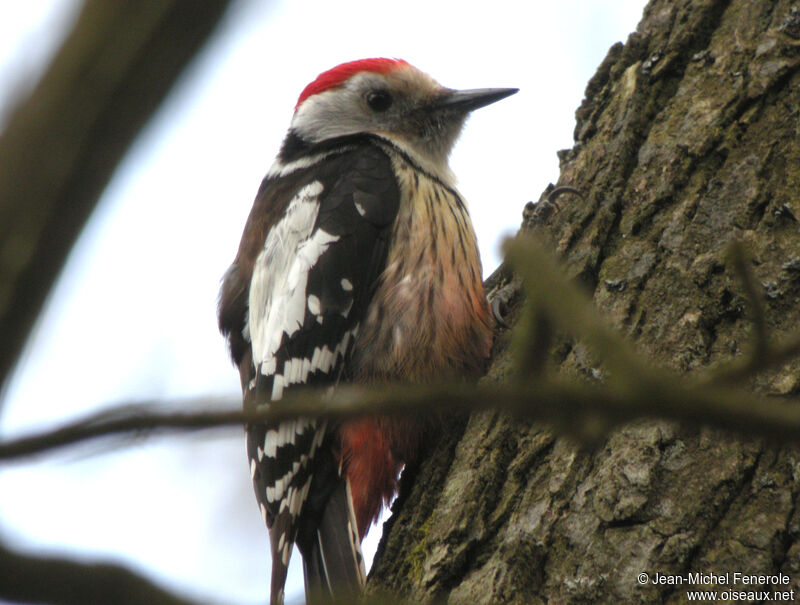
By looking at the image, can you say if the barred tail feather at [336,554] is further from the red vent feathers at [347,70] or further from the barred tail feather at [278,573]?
the red vent feathers at [347,70]

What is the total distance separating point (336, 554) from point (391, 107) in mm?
2354

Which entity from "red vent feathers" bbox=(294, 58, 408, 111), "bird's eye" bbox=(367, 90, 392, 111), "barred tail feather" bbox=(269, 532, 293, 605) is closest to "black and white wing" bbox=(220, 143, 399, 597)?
"barred tail feather" bbox=(269, 532, 293, 605)

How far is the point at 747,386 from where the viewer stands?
2.02 m

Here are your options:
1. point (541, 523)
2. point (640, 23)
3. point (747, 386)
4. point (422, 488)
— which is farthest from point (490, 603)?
point (640, 23)

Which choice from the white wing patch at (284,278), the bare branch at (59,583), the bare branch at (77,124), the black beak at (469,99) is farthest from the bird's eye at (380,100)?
the bare branch at (59,583)

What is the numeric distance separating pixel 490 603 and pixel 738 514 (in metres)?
0.58

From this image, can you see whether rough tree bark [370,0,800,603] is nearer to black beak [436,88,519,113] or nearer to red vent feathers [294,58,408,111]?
black beak [436,88,519,113]

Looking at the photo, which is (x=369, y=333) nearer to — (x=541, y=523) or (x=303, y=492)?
(x=303, y=492)

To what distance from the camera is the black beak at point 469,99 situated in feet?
14.2

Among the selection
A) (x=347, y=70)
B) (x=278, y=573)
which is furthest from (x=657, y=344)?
(x=347, y=70)

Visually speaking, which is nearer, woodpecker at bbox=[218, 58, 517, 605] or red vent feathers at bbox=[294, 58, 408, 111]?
woodpecker at bbox=[218, 58, 517, 605]

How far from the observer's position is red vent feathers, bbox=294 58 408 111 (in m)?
4.52

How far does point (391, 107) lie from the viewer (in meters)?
4.47

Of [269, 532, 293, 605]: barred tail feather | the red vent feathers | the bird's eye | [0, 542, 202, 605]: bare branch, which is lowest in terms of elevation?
[0, 542, 202, 605]: bare branch
